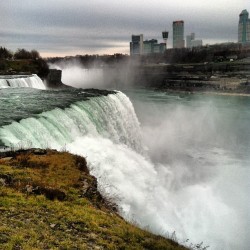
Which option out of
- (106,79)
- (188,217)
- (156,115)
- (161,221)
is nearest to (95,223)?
(161,221)

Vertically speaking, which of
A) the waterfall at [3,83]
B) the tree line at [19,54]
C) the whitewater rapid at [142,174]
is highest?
the tree line at [19,54]

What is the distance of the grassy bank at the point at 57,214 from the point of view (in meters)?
7.62

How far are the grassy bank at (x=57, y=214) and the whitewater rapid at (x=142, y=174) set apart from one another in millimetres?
2103

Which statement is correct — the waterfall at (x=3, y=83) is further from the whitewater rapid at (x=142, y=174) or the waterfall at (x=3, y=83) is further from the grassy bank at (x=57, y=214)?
the grassy bank at (x=57, y=214)

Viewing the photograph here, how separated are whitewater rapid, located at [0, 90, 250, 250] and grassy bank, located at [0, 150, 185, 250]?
6.90ft

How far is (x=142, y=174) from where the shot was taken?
19.7 m

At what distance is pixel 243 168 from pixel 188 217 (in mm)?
16231

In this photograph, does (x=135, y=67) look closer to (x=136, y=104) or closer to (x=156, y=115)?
(x=136, y=104)

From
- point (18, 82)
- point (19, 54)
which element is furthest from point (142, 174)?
point (19, 54)

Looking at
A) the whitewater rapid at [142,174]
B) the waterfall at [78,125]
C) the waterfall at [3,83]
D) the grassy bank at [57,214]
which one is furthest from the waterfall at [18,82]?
the grassy bank at [57,214]

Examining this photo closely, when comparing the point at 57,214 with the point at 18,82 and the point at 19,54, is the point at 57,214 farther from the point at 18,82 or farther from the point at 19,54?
the point at 19,54

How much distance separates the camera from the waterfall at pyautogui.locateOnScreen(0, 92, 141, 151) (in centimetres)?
1631

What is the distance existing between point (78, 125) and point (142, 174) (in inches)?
195

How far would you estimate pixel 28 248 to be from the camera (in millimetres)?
6945
